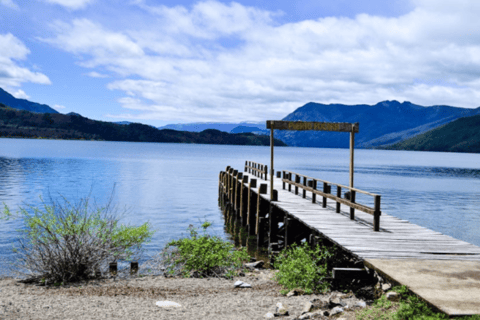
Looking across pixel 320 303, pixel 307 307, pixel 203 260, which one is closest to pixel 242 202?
pixel 203 260

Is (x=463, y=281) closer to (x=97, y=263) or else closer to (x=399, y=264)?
(x=399, y=264)

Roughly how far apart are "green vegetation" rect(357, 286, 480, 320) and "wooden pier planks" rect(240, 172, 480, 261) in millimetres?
1945

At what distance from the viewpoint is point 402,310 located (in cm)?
633

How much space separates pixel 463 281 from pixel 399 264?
1280 millimetres

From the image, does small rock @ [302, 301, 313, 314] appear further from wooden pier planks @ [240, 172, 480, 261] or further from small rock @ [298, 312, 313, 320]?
wooden pier planks @ [240, 172, 480, 261]

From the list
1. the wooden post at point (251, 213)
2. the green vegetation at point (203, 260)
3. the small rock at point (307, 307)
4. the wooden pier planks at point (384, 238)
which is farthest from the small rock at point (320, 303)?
the wooden post at point (251, 213)

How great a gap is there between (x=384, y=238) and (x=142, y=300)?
6.14 m

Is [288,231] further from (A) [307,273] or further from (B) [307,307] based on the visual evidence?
(B) [307,307]

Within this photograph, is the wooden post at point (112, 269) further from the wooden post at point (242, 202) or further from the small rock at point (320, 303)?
the wooden post at point (242, 202)

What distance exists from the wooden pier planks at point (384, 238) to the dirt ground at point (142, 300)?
194 cm

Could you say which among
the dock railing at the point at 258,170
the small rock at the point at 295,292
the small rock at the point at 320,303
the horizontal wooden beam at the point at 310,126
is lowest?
the small rock at the point at 295,292

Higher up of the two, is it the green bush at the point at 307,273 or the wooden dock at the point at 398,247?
the wooden dock at the point at 398,247

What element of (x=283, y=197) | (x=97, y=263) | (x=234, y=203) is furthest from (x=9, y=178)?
(x=97, y=263)

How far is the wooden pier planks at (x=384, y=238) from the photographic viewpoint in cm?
925
